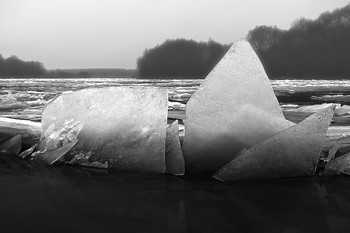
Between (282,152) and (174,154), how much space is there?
3.37 ft

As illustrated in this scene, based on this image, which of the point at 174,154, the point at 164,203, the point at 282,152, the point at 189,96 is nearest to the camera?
the point at 164,203

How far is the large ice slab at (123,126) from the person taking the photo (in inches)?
141

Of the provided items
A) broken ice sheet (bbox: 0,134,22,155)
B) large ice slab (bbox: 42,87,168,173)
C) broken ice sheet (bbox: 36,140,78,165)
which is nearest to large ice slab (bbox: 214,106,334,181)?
large ice slab (bbox: 42,87,168,173)

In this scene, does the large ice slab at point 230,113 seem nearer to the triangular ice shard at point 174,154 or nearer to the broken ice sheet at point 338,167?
the triangular ice shard at point 174,154

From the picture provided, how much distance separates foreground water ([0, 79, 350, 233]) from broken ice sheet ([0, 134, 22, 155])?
773mm

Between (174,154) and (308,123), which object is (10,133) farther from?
(308,123)

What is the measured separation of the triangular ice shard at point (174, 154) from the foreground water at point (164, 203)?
113mm

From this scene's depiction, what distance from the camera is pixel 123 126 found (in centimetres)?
374

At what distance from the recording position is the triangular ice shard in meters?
3.50

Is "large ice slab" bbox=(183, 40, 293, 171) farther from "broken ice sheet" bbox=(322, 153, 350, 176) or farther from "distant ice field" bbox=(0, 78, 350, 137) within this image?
"distant ice field" bbox=(0, 78, 350, 137)

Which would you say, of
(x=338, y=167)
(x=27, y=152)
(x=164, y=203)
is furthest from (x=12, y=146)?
(x=338, y=167)

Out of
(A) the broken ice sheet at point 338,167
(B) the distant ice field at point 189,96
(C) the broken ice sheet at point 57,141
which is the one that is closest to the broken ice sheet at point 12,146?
(C) the broken ice sheet at point 57,141

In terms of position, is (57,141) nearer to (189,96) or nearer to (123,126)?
(123,126)

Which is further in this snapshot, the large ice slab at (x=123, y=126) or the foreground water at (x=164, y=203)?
the large ice slab at (x=123, y=126)
